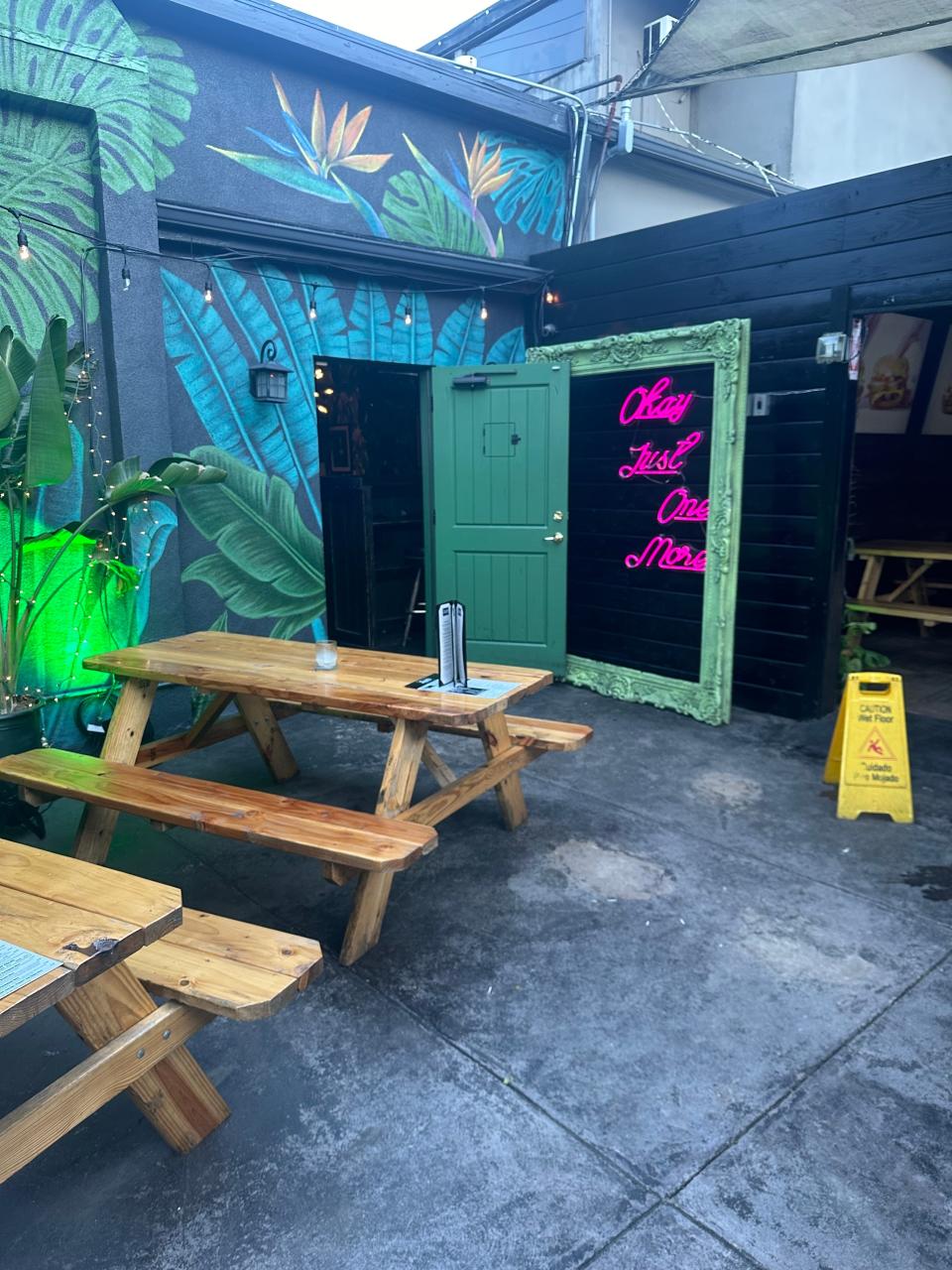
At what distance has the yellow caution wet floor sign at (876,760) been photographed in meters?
3.76

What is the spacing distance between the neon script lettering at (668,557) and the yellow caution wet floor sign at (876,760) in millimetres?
1646

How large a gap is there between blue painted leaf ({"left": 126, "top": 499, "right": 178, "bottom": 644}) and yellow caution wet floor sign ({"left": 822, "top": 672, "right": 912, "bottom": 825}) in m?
3.79

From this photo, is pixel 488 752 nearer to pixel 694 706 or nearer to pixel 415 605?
pixel 694 706

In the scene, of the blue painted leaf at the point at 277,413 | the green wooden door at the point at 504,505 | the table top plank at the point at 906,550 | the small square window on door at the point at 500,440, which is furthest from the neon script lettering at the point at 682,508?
the table top plank at the point at 906,550

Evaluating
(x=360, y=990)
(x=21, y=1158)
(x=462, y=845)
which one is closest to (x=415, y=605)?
(x=462, y=845)

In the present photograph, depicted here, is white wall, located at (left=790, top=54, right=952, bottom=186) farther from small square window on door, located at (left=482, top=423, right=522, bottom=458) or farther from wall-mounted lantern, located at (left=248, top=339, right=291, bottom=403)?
wall-mounted lantern, located at (left=248, top=339, right=291, bottom=403)

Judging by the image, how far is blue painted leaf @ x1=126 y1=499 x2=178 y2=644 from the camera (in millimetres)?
4668

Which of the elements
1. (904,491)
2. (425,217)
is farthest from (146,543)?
(904,491)

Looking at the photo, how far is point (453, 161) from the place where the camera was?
5.75m

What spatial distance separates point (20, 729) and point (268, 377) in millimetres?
2493

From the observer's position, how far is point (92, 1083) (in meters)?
1.65

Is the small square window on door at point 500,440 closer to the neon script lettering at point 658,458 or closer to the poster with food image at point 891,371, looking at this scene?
the neon script lettering at point 658,458

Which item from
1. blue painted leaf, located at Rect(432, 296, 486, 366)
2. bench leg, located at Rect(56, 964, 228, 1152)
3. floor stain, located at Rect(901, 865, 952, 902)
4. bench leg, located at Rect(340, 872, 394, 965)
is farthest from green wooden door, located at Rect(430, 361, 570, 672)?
bench leg, located at Rect(56, 964, 228, 1152)

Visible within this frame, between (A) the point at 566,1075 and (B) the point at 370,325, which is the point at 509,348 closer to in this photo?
(B) the point at 370,325
